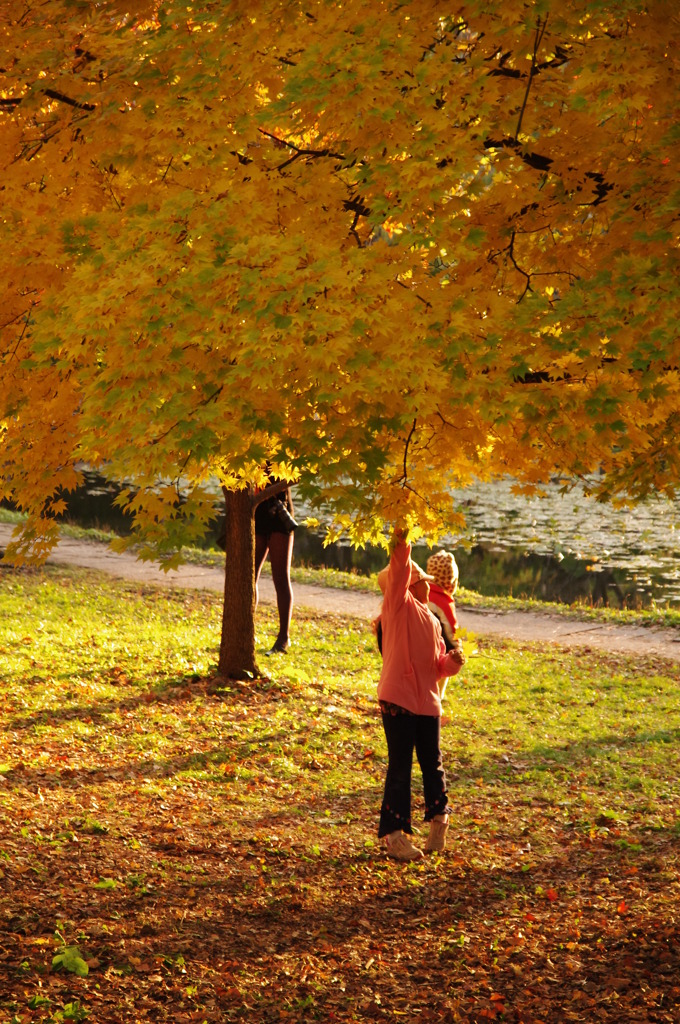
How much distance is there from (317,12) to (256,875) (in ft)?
13.6

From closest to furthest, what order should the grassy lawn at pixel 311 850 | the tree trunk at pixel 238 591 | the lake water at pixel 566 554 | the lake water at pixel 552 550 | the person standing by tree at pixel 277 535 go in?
the grassy lawn at pixel 311 850 < the tree trunk at pixel 238 591 < the person standing by tree at pixel 277 535 < the lake water at pixel 566 554 < the lake water at pixel 552 550

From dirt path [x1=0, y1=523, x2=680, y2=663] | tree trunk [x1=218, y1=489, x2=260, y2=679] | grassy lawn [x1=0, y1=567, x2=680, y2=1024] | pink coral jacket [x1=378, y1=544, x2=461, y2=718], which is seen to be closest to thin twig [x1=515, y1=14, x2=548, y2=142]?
pink coral jacket [x1=378, y1=544, x2=461, y2=718]

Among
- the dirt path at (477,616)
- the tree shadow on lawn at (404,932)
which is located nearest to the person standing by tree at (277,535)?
the dirt path at (477,616)

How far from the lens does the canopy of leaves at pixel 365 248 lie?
3916 millimetres

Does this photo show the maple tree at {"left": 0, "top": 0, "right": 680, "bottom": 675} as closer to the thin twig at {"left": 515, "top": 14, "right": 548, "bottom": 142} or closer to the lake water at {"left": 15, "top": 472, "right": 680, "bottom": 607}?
the thin twig at {"left": 515, "top": 14, "right": 548, "bottom": 142}

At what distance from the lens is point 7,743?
7.33 m

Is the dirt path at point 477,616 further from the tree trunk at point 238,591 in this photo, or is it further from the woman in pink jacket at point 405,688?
the woman in pink jacket at point 405,688

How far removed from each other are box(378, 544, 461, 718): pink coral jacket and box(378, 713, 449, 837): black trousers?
0.36ft

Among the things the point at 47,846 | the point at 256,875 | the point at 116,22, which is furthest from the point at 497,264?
the point at 47,846

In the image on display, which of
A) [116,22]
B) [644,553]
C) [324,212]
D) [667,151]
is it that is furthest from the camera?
[644,553]

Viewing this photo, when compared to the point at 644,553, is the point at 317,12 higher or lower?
higher

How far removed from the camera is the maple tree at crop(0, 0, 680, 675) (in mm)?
3918

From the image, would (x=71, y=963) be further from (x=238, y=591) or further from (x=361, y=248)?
(x=238, y=591)

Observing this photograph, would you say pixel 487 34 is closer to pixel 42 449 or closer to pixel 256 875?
pixel 42 449
